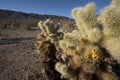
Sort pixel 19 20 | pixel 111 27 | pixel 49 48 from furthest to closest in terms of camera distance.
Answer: pixel 19 20 < pixel 49 48 < pixel 111 27

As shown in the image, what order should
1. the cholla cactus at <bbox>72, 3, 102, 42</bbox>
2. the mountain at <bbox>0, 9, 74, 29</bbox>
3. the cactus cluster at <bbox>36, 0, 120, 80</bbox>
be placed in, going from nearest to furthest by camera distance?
1. the cactus cluster at <bbox>36, 0, 120, 80</bbox>
2. the cholla cactus at <bbox>72, 3, 102, 42</bbox>
3. the mountain at <bbox>0, 9, 74, 29</bbox>

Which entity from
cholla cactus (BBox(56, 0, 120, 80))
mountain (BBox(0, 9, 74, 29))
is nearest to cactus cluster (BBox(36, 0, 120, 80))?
cholla cactus (BBox(56, 0, 120, 80))

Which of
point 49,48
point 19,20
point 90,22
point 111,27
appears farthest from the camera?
point 19,20

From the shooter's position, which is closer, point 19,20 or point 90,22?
point 90,22

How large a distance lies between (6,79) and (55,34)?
1.83m

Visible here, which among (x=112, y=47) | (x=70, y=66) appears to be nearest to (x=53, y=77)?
(x=70, y=66)

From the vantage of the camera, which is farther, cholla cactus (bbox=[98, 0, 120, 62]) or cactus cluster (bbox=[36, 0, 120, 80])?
cactus cluster (bbox=[36, 0, 120, 80])

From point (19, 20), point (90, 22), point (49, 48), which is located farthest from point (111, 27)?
point (19, 20)

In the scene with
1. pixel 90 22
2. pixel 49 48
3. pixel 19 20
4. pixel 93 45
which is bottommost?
pixel 49 48

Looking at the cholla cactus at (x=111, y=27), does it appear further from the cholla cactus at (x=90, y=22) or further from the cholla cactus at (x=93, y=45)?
the cholla cactus at (x=90, y=22)

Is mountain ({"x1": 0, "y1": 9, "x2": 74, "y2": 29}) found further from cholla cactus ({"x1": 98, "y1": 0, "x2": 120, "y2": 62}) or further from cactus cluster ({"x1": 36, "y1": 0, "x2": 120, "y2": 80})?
cholla cactus ({"x1": 98, "y1": 0, "x2": 120, "y2": 62})

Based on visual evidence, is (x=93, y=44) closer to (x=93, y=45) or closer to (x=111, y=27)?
(x=93, y=45)

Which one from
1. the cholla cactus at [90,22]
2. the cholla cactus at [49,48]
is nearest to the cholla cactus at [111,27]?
the cholla cactus at [90,22]

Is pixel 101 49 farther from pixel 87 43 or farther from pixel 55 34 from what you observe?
pixel 55 34
